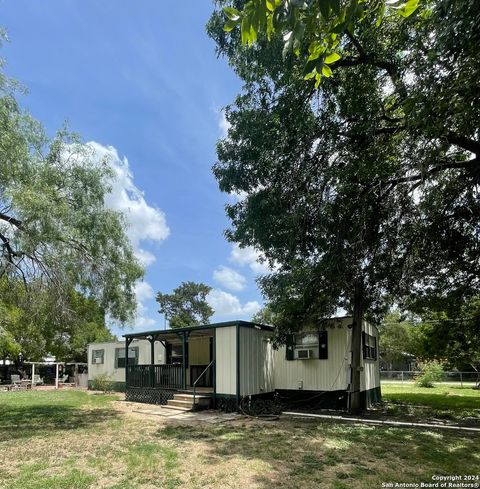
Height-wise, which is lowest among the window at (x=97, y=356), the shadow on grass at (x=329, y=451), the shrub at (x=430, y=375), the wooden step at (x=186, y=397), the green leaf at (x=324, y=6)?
the shrub at (x=430, y=375)

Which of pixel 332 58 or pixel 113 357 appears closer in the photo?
pixel 332 58

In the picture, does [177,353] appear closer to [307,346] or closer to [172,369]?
[172,369]

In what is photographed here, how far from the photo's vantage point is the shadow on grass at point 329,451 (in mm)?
5520

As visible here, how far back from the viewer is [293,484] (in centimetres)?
521

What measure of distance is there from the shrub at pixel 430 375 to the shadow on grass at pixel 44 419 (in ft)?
59.7

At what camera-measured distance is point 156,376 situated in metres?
14.3

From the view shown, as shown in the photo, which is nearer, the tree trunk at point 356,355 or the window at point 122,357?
the tree trunk at point 356,355

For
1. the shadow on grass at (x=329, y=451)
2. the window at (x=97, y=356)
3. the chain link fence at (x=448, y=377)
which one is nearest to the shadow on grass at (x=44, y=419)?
the shadow on grass at (x=329, y=451)

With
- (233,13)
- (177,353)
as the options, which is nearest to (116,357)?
(177,353)

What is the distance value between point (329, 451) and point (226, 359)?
5792mm

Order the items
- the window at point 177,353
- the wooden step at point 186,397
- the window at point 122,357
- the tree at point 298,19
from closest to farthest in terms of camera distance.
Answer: the tree at point 298,19, the wooden step at point 186,397, the window at point 177,353, the window at point 122,357

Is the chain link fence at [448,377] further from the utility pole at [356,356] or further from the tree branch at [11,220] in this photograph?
the tree branch at [11,220]

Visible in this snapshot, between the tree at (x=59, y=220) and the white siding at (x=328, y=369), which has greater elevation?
the tree at (x=59, y=220)

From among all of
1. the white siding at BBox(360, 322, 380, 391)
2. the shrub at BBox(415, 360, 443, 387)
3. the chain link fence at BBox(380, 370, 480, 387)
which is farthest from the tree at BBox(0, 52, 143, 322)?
the chain link fence at BBox(380, 370, 480, 387)
